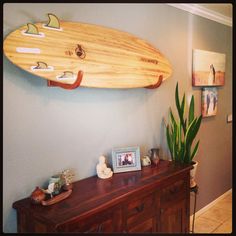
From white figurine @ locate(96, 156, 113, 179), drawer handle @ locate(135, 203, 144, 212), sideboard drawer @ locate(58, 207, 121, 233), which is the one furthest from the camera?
white figurine @ locate(96, 156, 113, 179)

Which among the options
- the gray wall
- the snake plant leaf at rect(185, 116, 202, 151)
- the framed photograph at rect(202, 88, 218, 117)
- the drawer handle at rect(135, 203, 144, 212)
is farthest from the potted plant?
the drawer handle at rect(135, 203, 144, 212)

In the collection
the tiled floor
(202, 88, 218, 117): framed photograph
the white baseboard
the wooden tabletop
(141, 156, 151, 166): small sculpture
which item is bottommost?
the tiled floor

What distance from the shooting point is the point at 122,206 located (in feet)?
5.11

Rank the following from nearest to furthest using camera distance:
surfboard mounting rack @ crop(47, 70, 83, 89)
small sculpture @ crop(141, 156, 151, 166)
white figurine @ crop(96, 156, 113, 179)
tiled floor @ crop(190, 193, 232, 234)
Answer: surfboard mounting rack @ crop(47, 70, 83, 89) < white figurine @ crop(96, 156, 113, 179) < small sculpture @ crop(141, 156, 151, 166) < tiled floor @ crop(190, 193, 232, 234)

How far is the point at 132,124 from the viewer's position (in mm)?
2145

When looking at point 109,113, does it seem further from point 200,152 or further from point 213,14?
point 213,14

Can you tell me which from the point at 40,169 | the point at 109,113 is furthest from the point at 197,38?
the point at 40,169

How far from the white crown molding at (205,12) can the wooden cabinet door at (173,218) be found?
70.3 inches

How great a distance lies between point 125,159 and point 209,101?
60.4 inches

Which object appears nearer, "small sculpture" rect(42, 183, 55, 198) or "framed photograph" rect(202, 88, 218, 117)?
"small sculpture" rect(42, 183, 55, 198)

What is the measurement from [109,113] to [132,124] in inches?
11.2

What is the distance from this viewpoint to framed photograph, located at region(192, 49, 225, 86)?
2.76 m

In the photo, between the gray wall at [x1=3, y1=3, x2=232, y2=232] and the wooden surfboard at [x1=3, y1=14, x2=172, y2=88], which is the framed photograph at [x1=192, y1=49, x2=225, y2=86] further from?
the wooden surfboard at [x1=3, y1=14, x2=172, y2=88]

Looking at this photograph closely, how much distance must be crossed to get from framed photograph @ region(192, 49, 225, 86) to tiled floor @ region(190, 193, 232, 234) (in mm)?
1493
